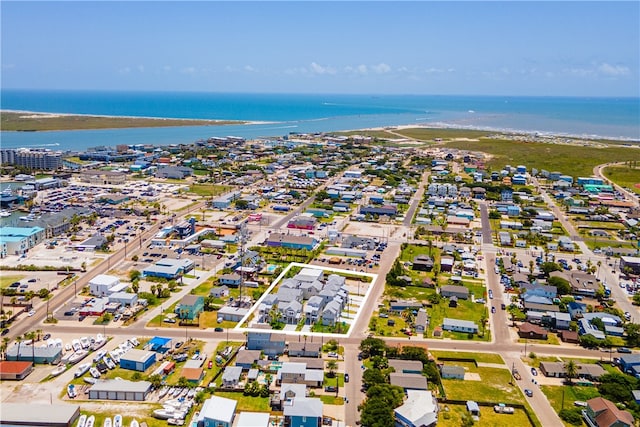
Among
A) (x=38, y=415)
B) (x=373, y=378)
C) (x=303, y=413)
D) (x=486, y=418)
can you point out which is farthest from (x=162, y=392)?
(x=486, y=418)

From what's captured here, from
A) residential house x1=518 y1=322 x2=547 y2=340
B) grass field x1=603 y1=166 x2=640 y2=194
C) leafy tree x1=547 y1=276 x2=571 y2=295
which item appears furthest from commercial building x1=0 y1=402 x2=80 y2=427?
grass field x1=603 y1=166 x2=640 y2=194

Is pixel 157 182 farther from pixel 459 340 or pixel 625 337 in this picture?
pixel 625 337

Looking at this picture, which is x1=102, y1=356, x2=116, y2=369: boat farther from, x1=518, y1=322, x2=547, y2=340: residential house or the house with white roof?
x1=518, y1=322, x2=547, y2=340: residential house

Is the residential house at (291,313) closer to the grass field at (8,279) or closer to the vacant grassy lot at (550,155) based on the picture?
the grass field at (8,279)

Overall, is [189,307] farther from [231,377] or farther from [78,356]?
[231,377]

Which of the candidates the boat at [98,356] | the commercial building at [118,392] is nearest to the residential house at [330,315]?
the commercial building at [118,392]

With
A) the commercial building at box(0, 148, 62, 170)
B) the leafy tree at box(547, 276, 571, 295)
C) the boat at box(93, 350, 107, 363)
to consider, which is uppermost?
the commercial building at box(0, 148, 62, 170)

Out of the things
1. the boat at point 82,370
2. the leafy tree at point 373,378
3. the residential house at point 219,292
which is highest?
the residential house at point 219,292
